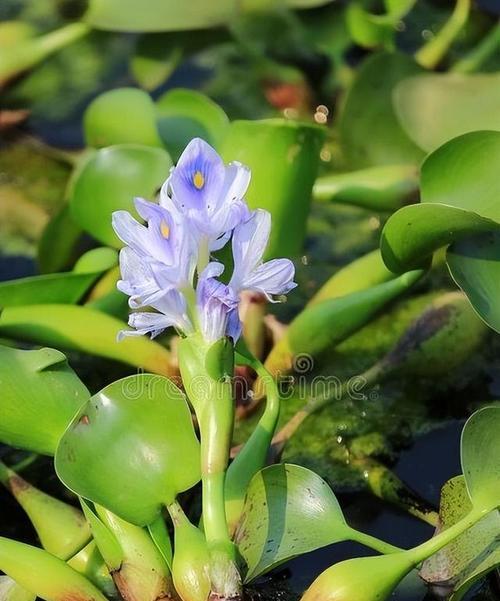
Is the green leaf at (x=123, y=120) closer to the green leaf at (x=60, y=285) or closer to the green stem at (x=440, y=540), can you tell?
the green leaf at (x=60, y=285)

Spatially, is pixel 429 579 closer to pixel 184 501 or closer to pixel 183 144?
pixel 184 501

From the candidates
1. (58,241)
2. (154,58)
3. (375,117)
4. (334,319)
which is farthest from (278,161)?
(154,58)

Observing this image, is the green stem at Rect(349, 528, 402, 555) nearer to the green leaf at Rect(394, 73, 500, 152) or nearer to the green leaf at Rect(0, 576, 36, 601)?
the green leaf at Rect(0, 576, 36, 601)

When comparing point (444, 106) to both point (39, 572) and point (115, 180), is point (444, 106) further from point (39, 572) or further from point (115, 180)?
point (39, 572)

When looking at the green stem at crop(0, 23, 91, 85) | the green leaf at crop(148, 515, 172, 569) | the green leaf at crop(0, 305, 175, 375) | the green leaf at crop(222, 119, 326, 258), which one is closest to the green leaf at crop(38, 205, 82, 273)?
the green leaf at crop(0, 305, 175, 375)

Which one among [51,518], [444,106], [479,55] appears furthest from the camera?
[479,55]
